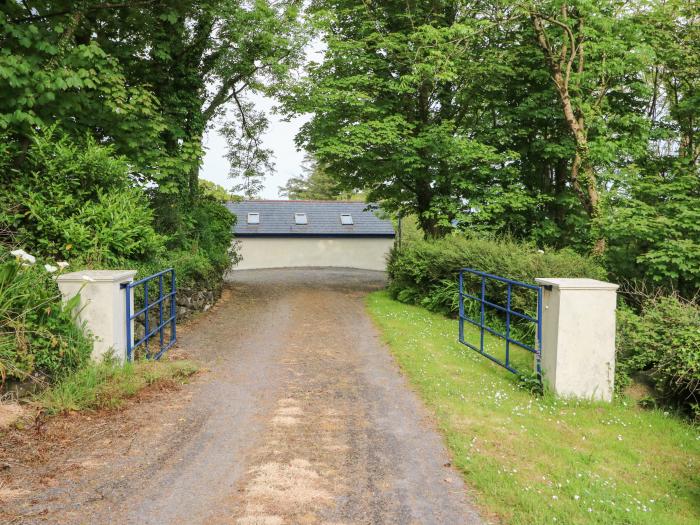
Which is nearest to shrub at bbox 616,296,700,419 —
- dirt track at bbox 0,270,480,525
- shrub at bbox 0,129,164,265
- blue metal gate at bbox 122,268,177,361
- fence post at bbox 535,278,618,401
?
fence post at bbox 535,278,618,401

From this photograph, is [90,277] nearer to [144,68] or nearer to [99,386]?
[99,386]

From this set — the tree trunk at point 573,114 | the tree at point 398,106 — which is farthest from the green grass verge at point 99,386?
the tree trunk at point 573,114

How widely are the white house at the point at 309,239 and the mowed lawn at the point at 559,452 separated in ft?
86.5

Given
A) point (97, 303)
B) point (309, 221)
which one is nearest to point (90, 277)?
point (97, 303)

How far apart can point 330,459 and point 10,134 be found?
26.7ft

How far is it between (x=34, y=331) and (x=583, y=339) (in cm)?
619

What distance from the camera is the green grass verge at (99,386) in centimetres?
569

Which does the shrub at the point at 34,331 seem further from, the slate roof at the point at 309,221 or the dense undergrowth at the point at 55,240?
the slate roof at the point at 309,221

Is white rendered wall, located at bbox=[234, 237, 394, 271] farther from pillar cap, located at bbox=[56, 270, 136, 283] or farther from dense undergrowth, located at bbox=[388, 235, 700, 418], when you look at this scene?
→ pillar cap, located at bbox=[56, 270, 136, 283]

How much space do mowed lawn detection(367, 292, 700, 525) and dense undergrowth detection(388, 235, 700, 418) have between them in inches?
20.1

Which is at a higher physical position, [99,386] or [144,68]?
[144,68]

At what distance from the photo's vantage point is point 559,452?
4.92 m

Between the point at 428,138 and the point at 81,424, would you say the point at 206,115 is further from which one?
the point at 81,424

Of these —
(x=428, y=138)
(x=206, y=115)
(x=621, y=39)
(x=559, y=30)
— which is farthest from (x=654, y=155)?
(x=206, y=115)
